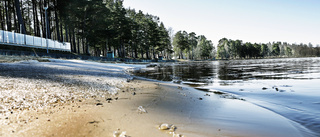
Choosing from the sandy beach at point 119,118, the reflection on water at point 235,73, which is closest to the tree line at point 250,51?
the reflection on water at point 235,73

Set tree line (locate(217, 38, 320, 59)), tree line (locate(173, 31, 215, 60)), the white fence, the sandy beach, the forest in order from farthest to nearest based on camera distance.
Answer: tree line (locate(217, 38, 320, 59))
tree line (locate(173, 31, 215, 60))
the forest
the white fence
the sandy beach

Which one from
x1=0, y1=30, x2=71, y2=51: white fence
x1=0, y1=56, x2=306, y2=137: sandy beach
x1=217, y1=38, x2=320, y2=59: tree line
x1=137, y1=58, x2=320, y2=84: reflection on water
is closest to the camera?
x1=0, y1=56, x2=306, y2=137: sandy beach

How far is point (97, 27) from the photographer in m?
38.8

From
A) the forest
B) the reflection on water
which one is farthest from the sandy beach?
the forest

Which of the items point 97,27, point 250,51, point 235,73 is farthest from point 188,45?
point 235,73

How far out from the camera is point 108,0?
185 ft

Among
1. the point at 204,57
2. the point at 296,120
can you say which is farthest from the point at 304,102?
the point at 204,57

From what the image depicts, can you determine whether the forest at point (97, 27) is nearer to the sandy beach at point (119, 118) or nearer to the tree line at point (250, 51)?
the tree line at point (250, 51)

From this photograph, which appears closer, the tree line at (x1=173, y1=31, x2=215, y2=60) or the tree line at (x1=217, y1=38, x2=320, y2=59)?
the tree line at (x1=173, y1=31, x2=215, y2=60)

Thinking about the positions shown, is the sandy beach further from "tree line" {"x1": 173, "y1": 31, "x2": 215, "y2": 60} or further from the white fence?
"tree line" {"x1": 173, "y1": 31, "x2": 215, "y2": 60}

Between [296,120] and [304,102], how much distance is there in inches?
81.7

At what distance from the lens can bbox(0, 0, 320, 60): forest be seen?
117 feet

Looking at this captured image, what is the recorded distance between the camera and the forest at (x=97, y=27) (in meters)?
35.8

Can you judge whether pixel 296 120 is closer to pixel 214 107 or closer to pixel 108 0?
pixel 214 107
